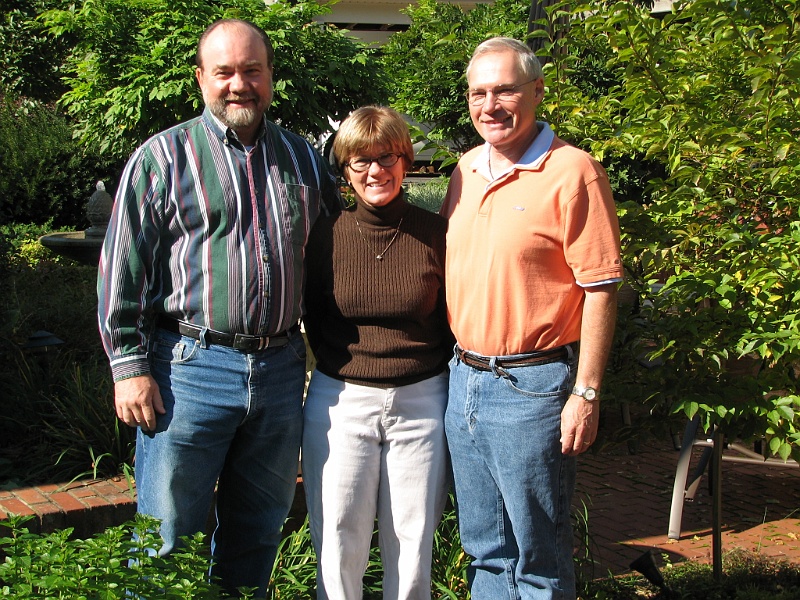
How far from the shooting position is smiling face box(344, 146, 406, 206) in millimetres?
2660

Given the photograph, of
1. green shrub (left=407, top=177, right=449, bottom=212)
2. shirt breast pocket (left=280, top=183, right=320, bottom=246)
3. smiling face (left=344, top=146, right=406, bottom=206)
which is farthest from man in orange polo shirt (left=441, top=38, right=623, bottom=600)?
green shrub (left=407, top=177, right=449, bottom=212)

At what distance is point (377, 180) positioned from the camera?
2.68 metres

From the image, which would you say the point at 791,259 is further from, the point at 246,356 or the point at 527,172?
the point at 246,356

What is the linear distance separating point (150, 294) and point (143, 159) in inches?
15.9

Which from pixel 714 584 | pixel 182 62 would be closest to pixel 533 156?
pixel 714 584

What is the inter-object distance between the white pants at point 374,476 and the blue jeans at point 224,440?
11cm

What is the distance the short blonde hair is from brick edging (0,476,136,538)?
1.87 metres

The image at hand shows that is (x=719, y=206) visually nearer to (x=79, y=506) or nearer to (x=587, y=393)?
(x=587, y=393)

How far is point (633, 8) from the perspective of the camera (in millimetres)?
2941

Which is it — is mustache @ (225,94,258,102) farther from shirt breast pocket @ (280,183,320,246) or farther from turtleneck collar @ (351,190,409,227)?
turtleneck collar @ (351,190,409,227)

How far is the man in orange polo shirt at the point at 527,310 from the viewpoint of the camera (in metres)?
2.47

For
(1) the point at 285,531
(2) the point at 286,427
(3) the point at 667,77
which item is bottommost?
(1) the point at 285,531

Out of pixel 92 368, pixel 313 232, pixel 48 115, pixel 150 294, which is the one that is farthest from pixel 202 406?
pixel 48 115

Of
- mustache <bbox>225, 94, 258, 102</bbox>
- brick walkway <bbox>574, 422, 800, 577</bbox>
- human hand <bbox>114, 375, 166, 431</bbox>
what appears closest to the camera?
human hand <bbox>114, 375, 166, 431</bbox>
